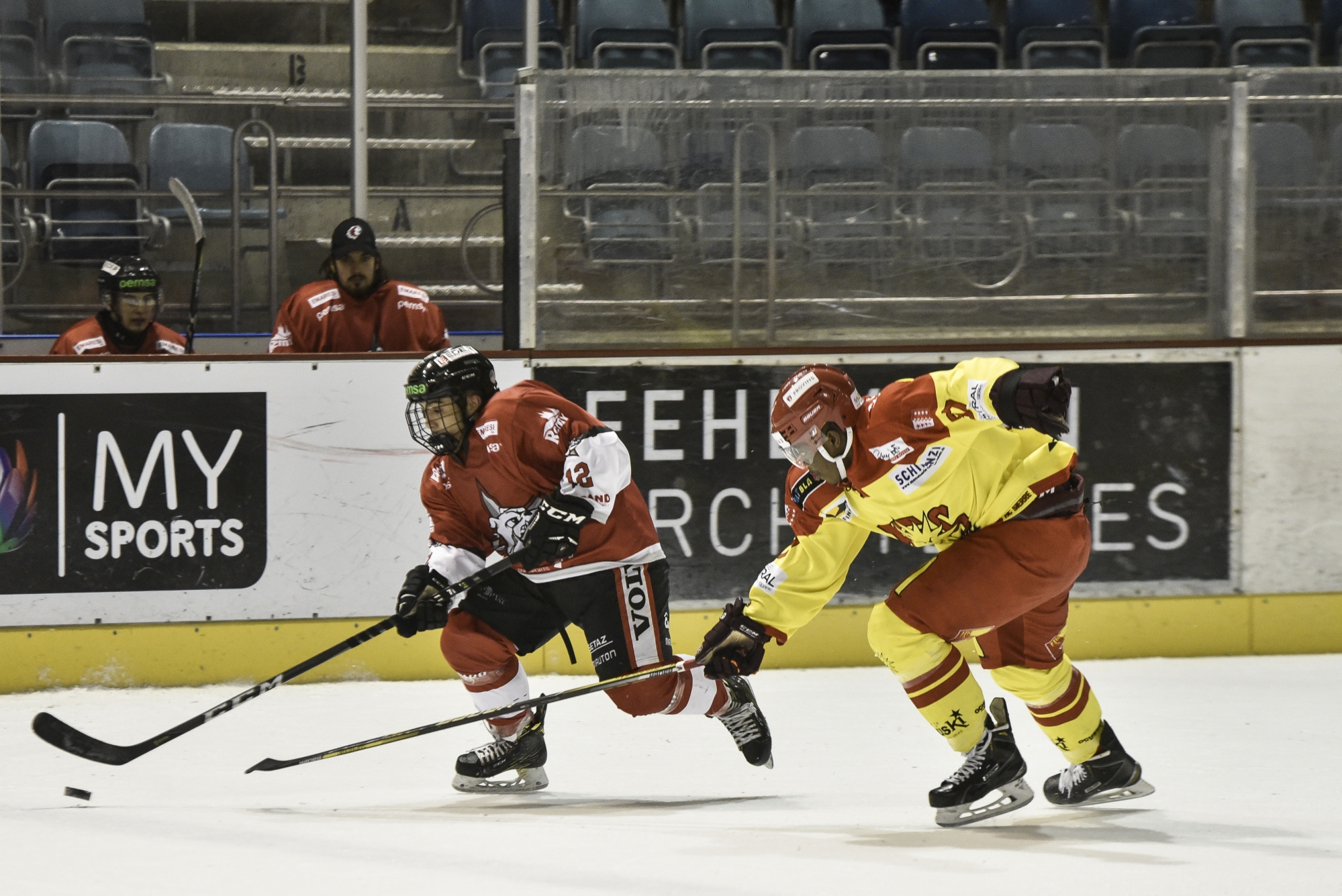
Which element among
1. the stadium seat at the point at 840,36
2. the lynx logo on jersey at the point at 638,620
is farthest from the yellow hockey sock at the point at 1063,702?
the stadium seat at the point at 840,36

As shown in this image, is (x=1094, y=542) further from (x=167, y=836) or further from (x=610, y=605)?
(x=167, y=836)

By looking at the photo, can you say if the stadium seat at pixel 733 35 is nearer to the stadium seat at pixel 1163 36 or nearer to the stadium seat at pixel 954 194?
the stadium seat at pixel 1163 36

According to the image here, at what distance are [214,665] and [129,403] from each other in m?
0.87

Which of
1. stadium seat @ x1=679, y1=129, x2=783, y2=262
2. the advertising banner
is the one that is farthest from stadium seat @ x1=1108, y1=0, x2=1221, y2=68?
stadium seat @ x1=679, y1=129, x2=783, y2=262

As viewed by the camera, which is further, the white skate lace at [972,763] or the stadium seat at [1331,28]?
the stadium seat at [1331,28]

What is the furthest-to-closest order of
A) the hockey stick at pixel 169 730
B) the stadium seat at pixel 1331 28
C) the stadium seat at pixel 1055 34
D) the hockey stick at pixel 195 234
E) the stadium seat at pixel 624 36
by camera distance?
the stadium seat at pixel 1331 28 < the stadium seat at pixel 1055 34 < the stadium seat at pixel 624 36 < the hockey stick at pixel 195 234 < the hockey stick at pixel 169 730

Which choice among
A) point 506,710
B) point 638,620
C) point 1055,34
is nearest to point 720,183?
point 638,620

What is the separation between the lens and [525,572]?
378 centimetres

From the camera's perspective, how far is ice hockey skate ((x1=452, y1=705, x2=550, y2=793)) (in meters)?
3.79

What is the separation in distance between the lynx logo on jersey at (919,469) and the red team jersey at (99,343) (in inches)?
110

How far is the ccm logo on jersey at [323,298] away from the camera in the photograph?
517 centimetres

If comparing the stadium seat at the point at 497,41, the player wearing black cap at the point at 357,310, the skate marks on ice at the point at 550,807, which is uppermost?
the stadium seat at the point at 497,41

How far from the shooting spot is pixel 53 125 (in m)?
5.68

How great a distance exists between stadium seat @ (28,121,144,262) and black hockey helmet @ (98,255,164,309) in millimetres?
658
